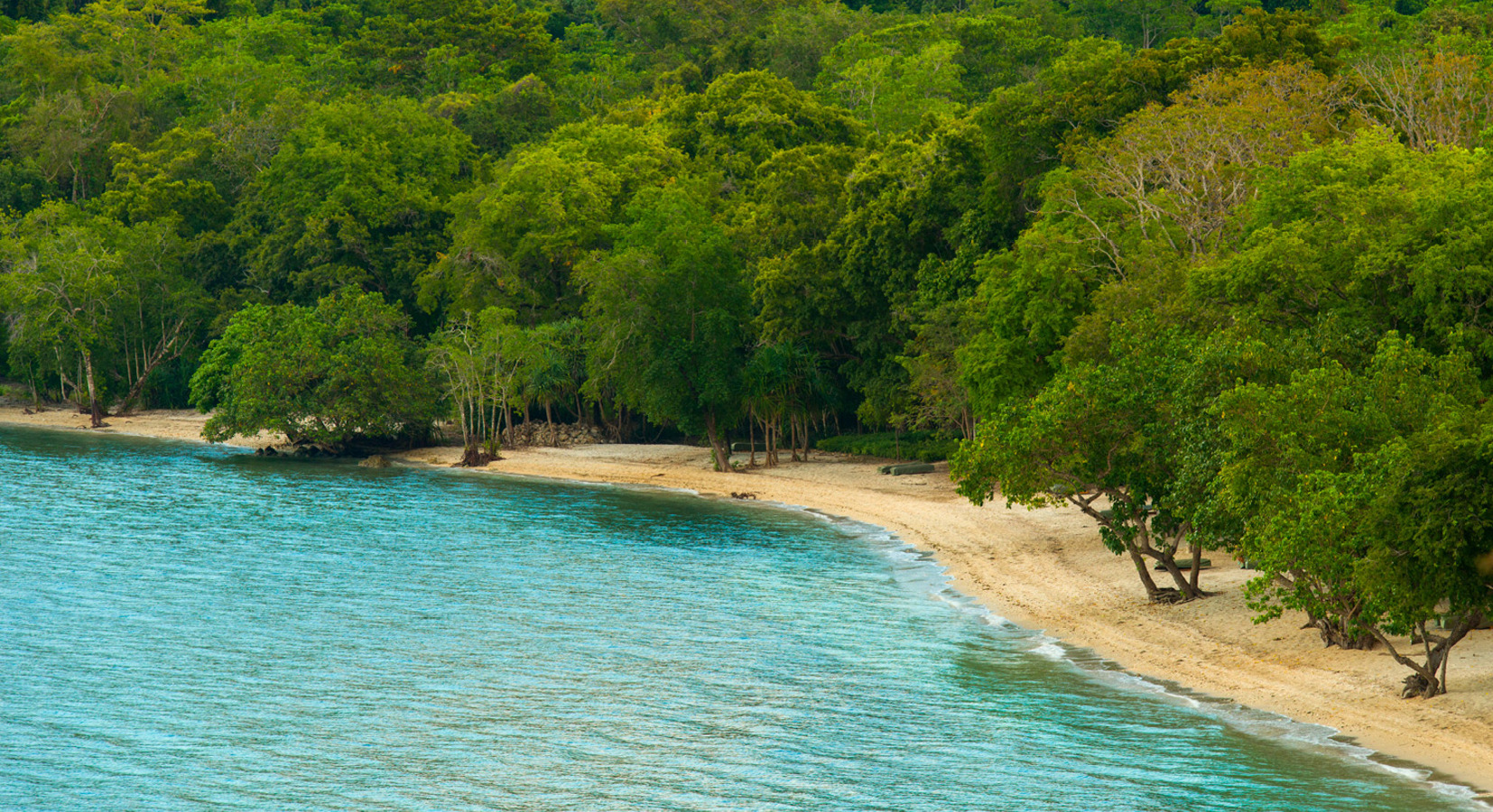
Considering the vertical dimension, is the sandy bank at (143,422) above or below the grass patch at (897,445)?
above

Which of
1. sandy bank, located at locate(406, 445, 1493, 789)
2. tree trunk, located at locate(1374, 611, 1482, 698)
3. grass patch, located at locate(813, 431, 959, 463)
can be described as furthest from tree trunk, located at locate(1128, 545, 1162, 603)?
grass patch, located at locate(813, 431, 959, 463)

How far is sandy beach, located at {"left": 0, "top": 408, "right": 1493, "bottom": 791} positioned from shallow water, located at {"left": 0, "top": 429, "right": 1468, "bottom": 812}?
1.09m

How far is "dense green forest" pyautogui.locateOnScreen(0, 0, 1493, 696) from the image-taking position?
26750 millimetres

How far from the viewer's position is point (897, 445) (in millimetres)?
61531

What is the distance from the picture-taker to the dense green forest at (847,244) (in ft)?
87.8

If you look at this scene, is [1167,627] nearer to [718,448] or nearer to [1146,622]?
[1146,622]

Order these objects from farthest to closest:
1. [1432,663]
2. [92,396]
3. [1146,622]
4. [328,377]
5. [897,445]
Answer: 1. [92,396]
2. [328,377]
3. [897,445]
4. [1146,622]
5. [1432,663]

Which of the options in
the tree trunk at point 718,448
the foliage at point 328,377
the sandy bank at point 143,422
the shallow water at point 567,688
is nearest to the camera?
the shallow water at point 567,688

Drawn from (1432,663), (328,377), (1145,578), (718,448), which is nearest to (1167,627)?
(1145,578)

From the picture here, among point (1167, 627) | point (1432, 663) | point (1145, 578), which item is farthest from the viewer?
point (1145, 578)

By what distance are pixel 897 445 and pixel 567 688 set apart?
119 feet

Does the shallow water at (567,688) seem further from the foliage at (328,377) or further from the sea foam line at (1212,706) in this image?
the foliage at (328,377)

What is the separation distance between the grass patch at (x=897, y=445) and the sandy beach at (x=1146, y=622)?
155 cm

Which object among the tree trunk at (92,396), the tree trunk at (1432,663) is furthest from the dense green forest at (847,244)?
the tree trunk at (92,396)
